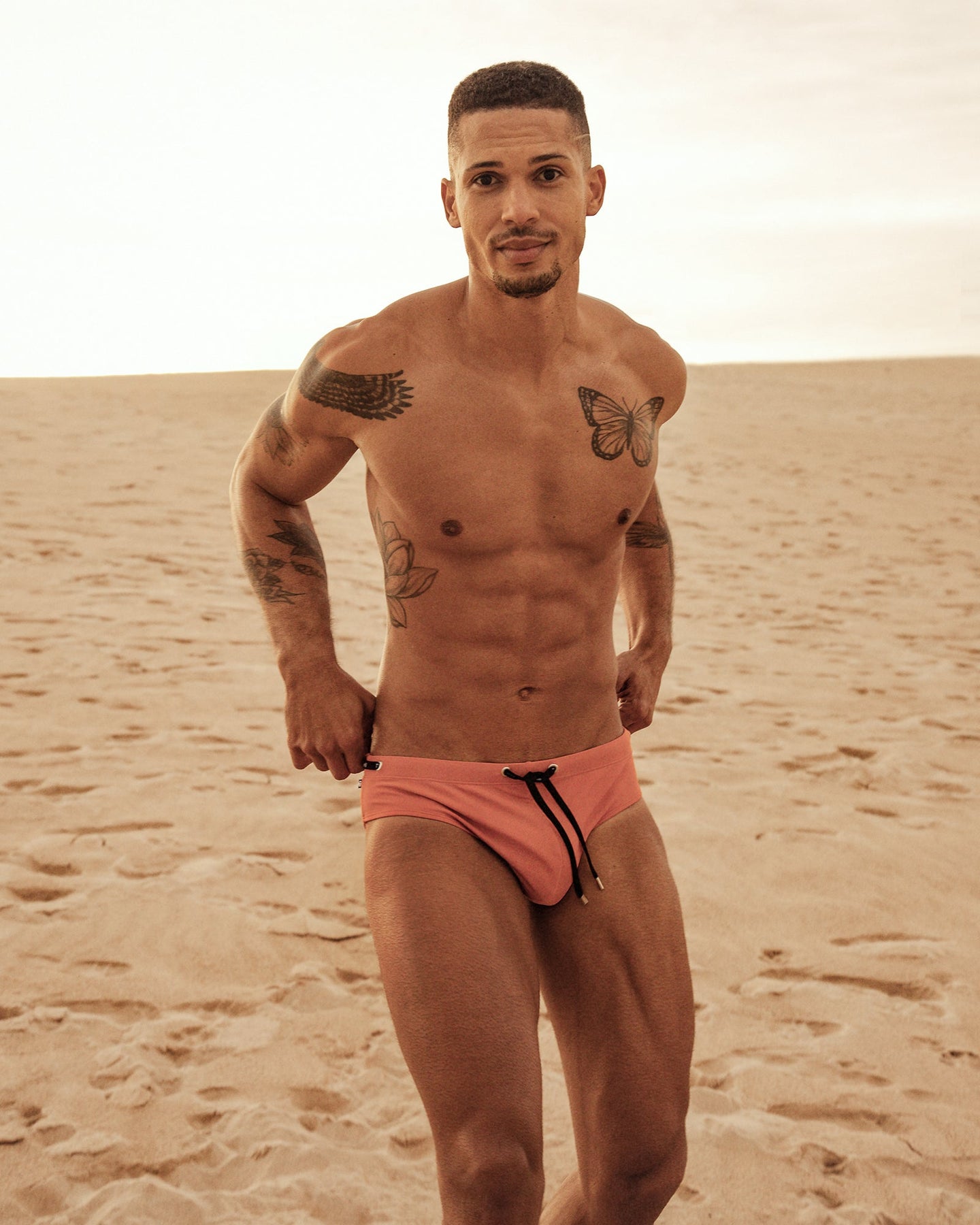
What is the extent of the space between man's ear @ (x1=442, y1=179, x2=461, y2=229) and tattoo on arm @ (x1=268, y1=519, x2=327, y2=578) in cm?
71

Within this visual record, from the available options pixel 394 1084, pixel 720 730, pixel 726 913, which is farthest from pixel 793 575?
pixel 394 1084

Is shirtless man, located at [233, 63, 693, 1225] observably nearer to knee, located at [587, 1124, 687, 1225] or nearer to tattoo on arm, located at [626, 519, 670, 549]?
knee, located at [587, 1124, 687, 1225]

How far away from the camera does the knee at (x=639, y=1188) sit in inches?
83.7

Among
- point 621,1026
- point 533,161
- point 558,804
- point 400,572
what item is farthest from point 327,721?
point 533,161

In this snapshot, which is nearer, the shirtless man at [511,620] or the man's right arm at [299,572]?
the shirtless man at [511,620]

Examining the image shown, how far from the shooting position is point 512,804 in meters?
2.26

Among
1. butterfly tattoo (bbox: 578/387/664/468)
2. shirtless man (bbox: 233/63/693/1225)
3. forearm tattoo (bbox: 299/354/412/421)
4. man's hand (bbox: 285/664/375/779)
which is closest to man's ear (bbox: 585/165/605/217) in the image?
shirtless man (bbox: 233/63/693/1225)

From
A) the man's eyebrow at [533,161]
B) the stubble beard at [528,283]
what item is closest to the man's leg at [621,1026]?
the stubble beard at [528,283]

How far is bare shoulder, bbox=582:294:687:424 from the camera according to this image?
2.53 m

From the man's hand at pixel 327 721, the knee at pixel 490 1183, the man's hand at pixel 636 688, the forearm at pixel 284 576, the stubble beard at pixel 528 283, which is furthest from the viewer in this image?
the man's hand at pixel 636 688

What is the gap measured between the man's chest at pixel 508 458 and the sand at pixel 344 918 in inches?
70.1

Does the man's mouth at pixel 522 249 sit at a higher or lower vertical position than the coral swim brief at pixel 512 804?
higher

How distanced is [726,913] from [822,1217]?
166 cm

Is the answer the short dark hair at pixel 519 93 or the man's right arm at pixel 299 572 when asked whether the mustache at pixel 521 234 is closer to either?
the short dark hair at pixel 519 93
